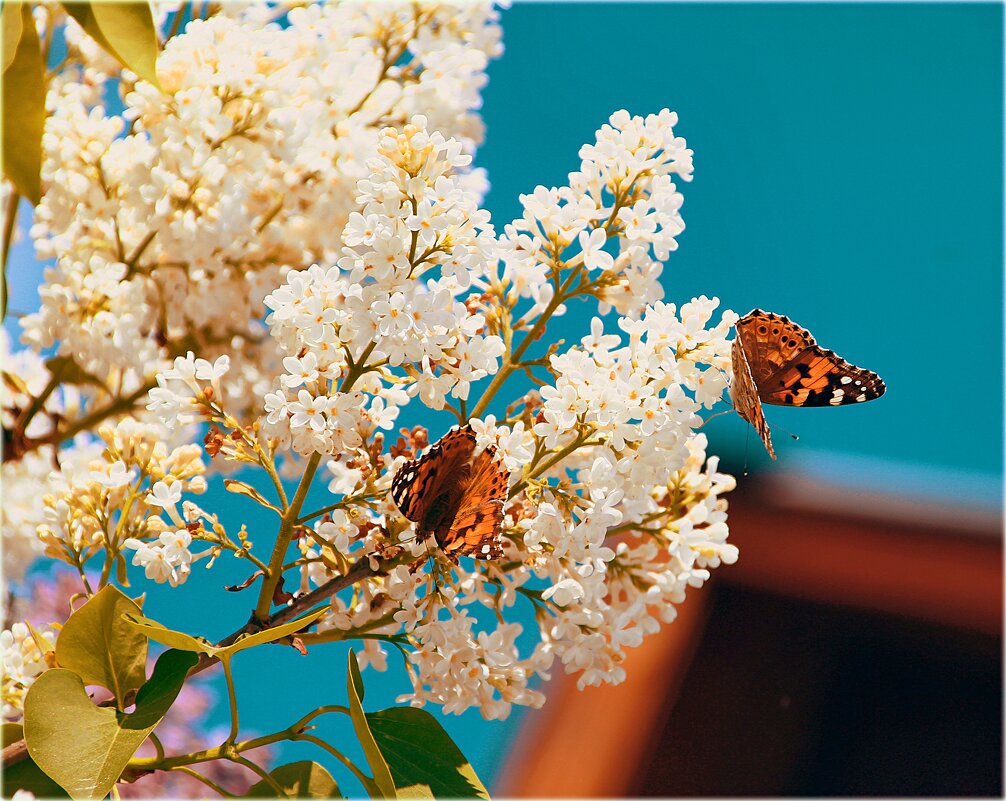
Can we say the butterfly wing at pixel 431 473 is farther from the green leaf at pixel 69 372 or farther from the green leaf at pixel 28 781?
A: the green leaf at pixel 69 372

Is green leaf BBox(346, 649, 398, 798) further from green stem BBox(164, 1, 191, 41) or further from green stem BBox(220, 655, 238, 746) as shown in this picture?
green stem BBox(164, 1, 191, 41)

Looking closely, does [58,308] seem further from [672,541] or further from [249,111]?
[672,541]

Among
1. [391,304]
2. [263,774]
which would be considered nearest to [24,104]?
[391,304]

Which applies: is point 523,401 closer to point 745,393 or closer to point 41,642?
point 745,393

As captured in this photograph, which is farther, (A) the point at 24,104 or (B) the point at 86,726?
(A) the point at 24,104

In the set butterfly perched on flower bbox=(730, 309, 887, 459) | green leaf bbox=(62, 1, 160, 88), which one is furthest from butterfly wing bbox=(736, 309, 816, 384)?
green leaf bbox=(62, 1, 160, 88)

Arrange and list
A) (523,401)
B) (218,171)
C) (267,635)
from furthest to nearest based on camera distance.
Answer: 1. (218,171)
2. (523,401)
3. (267,635)
